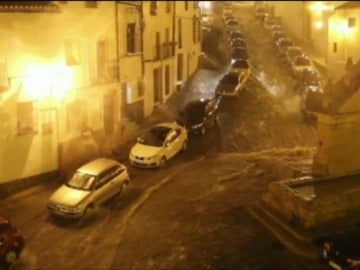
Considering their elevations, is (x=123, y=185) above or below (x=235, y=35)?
below

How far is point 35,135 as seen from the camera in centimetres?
2419

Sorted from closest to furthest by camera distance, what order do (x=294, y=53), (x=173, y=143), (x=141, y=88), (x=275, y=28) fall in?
(x=173, y=143) < (x=141, y=88) < (x=294, y=53) < (x=275, y=28)

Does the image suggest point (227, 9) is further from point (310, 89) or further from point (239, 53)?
point (310, 89)

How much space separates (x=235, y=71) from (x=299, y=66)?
22.7 feet

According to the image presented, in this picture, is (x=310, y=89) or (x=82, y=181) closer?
(x=82, y=181)

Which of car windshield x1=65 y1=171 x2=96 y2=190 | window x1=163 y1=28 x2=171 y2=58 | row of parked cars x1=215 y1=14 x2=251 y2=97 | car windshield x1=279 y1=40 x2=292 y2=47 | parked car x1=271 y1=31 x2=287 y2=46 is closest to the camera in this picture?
car windshield x1=65 y1=171 x2=96 y2=190

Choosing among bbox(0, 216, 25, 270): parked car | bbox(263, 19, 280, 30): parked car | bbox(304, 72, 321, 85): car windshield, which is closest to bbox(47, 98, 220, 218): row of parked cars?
bbox(0, 216, 25, 270): parked car

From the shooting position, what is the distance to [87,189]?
21.2 metres

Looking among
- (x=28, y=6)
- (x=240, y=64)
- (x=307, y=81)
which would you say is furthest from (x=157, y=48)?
(x=28, y=6)

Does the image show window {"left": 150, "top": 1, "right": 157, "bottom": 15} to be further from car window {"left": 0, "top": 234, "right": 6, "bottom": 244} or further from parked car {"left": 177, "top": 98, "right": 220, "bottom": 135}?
car window {"left": 0, "top": 234, "right": 6, "bottom": 244}

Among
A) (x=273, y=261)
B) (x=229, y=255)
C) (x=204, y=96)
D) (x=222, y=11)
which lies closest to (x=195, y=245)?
(x=229, y=255)

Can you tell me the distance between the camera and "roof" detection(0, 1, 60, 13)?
2189 centimetres

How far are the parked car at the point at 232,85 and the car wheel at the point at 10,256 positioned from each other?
2230 centimetres

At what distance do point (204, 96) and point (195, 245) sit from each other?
22520 mm
